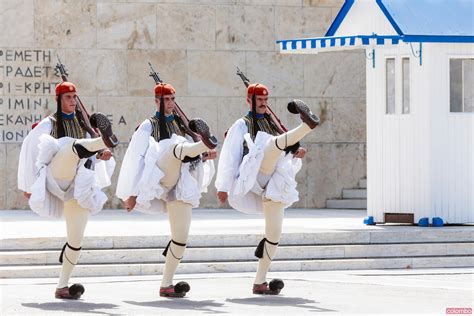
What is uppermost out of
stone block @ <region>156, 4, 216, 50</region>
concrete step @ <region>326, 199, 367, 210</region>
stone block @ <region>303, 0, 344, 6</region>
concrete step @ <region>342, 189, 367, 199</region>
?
stone block @ <region>303, 0, 344, 6</region>

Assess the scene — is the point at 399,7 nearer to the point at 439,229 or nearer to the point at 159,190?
the point at 439,229

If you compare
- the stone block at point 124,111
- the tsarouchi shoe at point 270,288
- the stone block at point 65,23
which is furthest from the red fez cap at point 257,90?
the stone block at point 65,23

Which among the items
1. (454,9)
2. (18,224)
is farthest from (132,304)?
(454,9)

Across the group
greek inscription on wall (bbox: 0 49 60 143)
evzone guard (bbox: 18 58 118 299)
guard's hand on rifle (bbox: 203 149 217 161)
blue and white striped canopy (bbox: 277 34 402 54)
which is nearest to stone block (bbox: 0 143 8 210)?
greek inscription on wall (bbox: 0 49 60 143)

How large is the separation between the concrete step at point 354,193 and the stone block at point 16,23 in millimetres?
5802

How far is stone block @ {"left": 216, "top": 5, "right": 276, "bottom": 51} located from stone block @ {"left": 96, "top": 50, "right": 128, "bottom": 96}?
166 centimetres

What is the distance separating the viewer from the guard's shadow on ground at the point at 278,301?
Answer: 524 inches

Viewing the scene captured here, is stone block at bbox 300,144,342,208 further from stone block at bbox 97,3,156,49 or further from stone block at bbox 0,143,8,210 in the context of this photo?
stone block at bbox 0,143,8,210

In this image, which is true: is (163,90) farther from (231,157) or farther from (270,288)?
(270,288)

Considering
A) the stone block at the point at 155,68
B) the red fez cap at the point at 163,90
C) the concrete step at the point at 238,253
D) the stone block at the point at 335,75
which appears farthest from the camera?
the stone block at the point at 335,75

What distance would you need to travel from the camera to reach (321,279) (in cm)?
1584

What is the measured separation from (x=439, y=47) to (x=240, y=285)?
5234 mm

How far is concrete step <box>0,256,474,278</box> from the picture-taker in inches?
635

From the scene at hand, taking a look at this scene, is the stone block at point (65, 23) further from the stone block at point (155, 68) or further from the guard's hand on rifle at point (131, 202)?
Answer: the guard's hand on rifle at point (131, 202)
